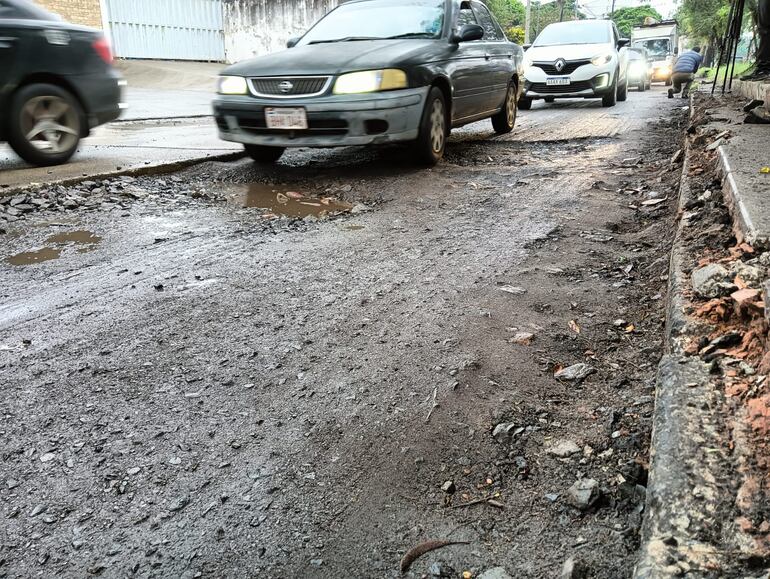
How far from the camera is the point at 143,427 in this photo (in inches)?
81.1

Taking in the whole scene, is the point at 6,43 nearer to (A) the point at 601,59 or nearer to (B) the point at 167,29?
(A) the point at 601,59

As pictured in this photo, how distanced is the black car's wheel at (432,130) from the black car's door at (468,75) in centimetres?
30

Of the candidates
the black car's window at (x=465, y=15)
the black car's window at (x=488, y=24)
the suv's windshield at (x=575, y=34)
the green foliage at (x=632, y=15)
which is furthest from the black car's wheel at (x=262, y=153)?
the green foliage at (x=632, y=15)

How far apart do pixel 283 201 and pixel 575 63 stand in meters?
9.87

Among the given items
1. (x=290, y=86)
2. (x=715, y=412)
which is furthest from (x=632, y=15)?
(x=715, y=412)

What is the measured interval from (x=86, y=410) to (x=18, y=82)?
4.90m

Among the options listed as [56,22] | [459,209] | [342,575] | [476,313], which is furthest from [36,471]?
[56,22]

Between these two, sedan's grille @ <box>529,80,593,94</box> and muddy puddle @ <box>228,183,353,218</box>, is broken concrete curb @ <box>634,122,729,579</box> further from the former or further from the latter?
sedan's grille @ <box>529,80,593,94</box>

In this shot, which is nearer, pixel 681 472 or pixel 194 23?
pixel 681 472

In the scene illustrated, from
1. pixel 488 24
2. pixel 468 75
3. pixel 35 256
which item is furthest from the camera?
pixel 488 24

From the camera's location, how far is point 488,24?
8461 millimetres

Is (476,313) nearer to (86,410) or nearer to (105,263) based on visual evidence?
(86,410)

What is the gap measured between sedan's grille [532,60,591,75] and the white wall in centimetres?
1315

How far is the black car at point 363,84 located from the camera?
5.78 m
